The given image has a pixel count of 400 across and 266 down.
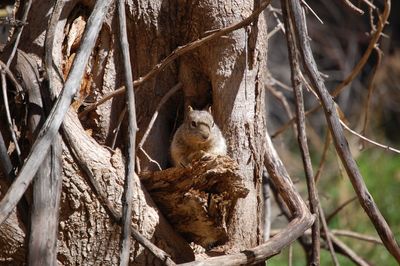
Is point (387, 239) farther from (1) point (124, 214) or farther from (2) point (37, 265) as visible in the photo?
(2) point (37, 265)

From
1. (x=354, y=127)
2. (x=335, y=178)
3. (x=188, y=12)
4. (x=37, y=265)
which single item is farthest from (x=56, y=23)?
(x=354, y=127)

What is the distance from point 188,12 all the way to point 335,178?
4.03m

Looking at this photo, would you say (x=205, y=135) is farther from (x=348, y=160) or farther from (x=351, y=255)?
(x=351, y=255)

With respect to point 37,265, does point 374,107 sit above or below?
above

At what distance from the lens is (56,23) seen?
2256 mm

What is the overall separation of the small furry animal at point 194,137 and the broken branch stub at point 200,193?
0.69 feet

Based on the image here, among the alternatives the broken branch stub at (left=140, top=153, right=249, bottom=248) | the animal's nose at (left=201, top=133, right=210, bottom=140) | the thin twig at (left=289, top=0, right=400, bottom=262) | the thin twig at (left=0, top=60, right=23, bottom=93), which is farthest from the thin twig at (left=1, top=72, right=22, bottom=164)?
the thin twig at (left=289, top=0, right=400, bottom=262)

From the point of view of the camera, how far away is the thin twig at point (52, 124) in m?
1.61

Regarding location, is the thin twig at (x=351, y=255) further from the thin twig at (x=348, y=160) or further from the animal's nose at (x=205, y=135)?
the thin twig at (x=348, y=160)

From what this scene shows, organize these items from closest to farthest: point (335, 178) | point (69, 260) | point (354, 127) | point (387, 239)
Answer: point (387, 239)
point (69, 260)
point (335, 178)
point (354, 127)

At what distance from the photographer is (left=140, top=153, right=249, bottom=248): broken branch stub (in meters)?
2.21

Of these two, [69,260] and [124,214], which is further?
[69,260]

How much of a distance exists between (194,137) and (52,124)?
0.93 meters

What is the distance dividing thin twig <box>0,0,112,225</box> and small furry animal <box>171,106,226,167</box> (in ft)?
1.90
